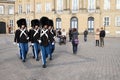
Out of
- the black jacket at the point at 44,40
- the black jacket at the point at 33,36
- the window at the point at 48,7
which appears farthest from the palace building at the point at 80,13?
the black jacket at the point at 44,40

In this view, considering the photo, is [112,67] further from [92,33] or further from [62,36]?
[92,33]

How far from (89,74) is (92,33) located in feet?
155

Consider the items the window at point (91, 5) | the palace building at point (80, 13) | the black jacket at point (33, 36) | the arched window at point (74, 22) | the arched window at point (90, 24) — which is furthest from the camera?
the arched window at point (74, 22)

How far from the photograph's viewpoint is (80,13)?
202ft

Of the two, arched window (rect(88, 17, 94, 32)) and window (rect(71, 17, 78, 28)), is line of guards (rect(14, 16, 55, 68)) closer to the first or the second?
arched window (rect(88, 17, 94, 32))

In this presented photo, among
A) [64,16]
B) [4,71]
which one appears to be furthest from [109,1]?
[4,71]

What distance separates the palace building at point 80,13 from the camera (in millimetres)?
59188

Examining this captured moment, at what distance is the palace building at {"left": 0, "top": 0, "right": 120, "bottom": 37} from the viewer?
59188mm

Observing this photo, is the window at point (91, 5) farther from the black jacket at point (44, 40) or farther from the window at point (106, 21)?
the black jacket at point (44, 40)

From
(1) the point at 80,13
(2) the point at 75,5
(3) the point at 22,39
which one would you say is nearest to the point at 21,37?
(3) the point at 22,39

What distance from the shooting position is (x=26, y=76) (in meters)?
12.6

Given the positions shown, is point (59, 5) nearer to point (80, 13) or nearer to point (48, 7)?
point (48, 7)

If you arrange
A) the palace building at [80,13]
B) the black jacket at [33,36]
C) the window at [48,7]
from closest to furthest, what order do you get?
the black jacket at [33,36] < the palace building at [80,13] < the window at [48,7]

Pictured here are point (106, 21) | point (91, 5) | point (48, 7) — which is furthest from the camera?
point (48, 7)
